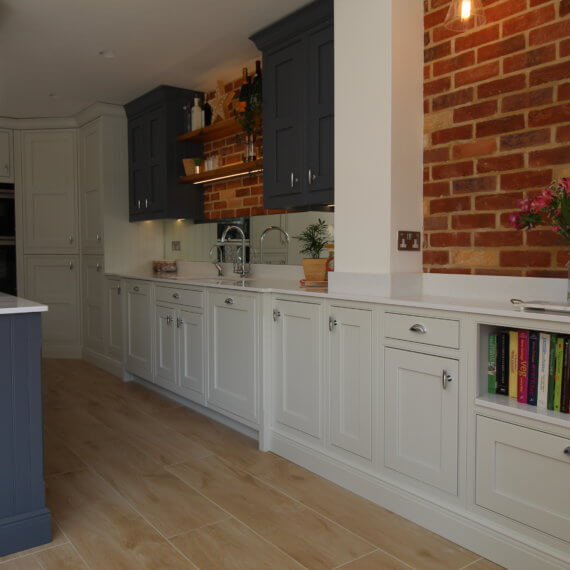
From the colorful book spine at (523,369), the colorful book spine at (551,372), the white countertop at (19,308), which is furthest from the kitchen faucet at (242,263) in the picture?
the colorful book spine at (551,372)

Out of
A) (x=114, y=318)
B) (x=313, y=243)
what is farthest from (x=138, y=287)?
(x=313, y=243)

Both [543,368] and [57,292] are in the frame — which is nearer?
[543,368]

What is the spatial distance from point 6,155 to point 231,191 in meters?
2.76

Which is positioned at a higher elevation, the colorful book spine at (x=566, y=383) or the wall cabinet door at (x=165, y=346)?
the colorful book spine at (x=566, y=383)

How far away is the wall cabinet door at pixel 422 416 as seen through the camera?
7.20ft

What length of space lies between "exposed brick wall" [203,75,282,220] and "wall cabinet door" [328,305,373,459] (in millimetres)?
1433

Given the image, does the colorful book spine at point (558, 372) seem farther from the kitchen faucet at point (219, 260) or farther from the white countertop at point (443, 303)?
the kitchen faucet at point (219, 260)

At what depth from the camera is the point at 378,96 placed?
261cm

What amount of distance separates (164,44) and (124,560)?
305 centimetres

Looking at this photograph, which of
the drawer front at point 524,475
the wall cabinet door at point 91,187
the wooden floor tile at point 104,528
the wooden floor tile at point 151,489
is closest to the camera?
the drawer front at point 524,475

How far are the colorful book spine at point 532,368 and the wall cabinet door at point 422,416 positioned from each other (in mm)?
259

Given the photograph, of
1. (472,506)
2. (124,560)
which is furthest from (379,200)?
(124,560)

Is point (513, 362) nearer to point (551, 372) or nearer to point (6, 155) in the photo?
point (551, 372)

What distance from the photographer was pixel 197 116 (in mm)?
4539
